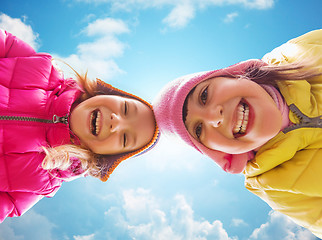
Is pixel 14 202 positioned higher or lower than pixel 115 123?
lower

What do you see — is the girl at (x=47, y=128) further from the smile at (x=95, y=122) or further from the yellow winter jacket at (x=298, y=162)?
the yellow winter jacket at (x=298, y=162)

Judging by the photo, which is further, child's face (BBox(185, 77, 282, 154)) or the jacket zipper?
the jacket zipper

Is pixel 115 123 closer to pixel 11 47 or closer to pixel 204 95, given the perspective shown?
pixel 204 95

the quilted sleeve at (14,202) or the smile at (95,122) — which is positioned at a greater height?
the smile at (95,122)

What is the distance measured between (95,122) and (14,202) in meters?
0.57

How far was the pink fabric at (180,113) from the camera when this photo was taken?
111 centimetres

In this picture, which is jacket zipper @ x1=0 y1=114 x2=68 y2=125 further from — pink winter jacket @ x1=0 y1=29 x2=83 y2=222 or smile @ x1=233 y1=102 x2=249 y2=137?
smile @ x1=233 y1=102 x2=249 y2=137

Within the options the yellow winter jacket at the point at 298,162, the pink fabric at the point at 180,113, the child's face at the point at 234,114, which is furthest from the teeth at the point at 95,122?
the yellow winter jacket at the point at 298,162

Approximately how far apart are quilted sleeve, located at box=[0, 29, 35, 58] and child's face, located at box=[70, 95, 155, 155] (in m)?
0.44

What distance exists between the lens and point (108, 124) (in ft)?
4.01

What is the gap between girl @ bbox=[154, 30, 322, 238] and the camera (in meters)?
1.03

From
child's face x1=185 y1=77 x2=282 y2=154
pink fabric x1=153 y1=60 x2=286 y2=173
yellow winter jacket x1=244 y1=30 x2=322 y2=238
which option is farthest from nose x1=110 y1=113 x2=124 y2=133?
yellow winter jacket x1=244 y1=30 x2=322 y2=238

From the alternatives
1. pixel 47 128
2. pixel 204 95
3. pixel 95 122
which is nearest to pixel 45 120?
pixel 47 128

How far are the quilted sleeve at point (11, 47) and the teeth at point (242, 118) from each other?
3.81 feet
